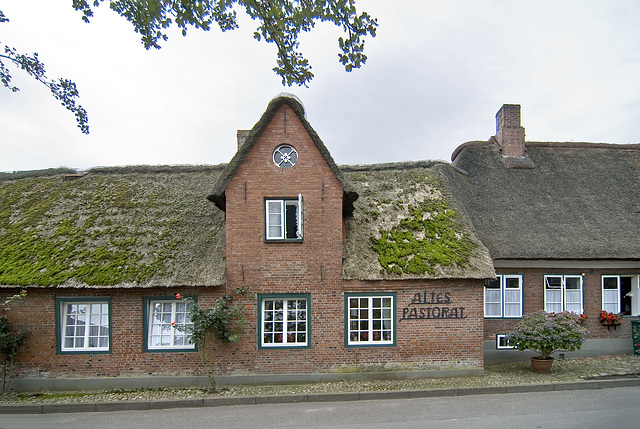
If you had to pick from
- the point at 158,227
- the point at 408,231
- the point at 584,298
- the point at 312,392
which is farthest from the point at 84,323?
Result: the point at 584,298

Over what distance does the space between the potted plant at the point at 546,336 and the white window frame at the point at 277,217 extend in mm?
6714

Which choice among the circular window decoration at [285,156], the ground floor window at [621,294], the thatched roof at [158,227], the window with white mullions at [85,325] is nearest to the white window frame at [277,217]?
the circular window decoration at [285,156]

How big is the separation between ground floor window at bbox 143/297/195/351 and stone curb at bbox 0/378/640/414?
1.66 m

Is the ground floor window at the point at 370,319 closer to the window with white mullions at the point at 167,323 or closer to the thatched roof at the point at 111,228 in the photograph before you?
the thatched roof at the point at 111,228

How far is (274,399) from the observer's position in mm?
9719

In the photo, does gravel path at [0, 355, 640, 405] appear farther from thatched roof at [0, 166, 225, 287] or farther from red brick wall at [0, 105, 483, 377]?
thatched roof at [0, 166, 225, 287]

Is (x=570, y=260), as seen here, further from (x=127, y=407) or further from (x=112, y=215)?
(x=112, y=215)

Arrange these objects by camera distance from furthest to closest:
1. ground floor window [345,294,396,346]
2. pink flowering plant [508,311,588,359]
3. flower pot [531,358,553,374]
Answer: flower pot [531,358,553,374] < pink flowering plant [508,311,588,359] < ground floor window [345,294,396,346]

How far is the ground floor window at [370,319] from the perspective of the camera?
11.2 m

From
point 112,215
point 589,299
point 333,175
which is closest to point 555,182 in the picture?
point 589,299

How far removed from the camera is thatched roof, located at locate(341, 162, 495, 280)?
11.2 meters

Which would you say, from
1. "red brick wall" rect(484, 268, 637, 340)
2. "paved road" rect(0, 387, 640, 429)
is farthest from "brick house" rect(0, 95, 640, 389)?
"red brick wall" rect(484, 268, 637, 340)

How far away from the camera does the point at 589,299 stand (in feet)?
45.5

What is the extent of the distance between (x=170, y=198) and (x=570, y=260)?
1284cm
